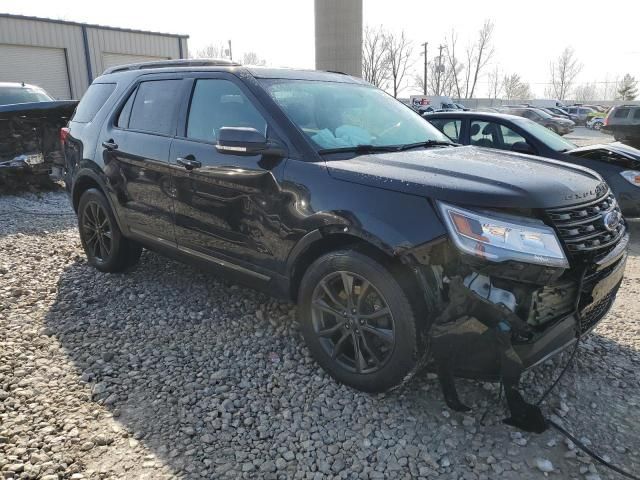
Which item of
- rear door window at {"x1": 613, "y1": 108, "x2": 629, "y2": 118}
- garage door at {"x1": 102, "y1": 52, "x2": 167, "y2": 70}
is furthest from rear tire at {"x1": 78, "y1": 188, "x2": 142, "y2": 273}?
garage door at {"x1": 102, "y1": 52, "x2": 167, "y2": 70}

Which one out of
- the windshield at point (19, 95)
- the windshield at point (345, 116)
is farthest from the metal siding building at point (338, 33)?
the windshield at point (345, 116)

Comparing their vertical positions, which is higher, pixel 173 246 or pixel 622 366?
pixel 173 246

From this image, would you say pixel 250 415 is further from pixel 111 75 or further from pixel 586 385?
pixel 111 75

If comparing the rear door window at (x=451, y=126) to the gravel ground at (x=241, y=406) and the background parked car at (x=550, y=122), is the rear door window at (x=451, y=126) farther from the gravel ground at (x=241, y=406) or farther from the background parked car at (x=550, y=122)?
the background parked car at (x=550, y=122)

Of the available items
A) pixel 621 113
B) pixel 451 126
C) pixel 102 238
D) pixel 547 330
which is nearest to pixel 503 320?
pixel 547 330

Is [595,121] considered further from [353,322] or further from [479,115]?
[353,322]

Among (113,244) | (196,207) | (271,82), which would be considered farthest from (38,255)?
(271,82)

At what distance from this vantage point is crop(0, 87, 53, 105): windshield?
9812 mm

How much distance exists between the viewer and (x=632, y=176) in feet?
20.0

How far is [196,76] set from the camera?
3723 mm

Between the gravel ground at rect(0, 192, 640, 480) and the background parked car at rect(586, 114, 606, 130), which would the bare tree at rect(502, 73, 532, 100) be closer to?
the background parked car at rect(586, 114, 606, 130)

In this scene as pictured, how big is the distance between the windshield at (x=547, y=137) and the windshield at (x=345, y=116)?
3.27m

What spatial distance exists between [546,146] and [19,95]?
9884mm

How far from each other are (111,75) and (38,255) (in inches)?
85.9
